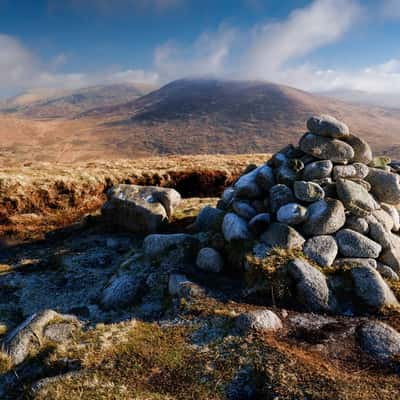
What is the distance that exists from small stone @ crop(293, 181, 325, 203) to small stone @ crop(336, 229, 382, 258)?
6.00ft

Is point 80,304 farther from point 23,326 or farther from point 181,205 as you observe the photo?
point 181,205

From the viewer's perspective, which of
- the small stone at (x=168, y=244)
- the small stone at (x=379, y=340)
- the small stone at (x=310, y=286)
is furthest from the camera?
the small stone at (x=168, y=244)

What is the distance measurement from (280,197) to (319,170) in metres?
2.10

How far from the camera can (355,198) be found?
14109 millimetres

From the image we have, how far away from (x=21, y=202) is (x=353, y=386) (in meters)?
22.4

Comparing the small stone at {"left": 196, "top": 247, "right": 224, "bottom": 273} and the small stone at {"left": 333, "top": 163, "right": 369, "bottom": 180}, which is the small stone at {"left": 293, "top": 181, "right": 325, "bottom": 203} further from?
the small stone at {"left": 196, "top": 247, "right": 224, "bottom": 273}

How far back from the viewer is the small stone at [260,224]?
1433 cm

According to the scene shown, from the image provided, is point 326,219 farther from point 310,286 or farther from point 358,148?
point 358,148

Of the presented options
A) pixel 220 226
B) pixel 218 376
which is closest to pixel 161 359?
pixel 218 376

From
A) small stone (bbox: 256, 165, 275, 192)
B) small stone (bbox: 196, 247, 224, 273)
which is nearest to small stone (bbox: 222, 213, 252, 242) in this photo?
small stone (bbox: 196, 247, 224, 273)

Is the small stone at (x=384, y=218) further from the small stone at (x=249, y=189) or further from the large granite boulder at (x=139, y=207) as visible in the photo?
the large granite boulder at (x=139, y=207)

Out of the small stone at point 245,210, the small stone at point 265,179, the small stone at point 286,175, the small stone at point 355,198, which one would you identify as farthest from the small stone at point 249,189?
the small stone at point 355,198

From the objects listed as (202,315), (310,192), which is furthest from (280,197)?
(202,315)

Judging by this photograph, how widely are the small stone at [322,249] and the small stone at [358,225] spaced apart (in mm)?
1159
